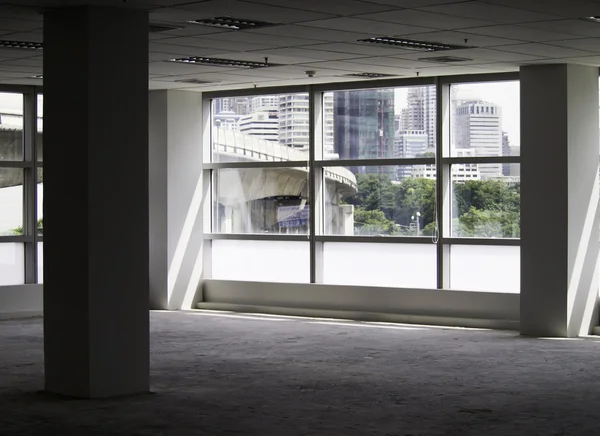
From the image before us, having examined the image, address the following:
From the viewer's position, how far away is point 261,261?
15203 mm

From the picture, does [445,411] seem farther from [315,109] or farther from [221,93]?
[221,93]

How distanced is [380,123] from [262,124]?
204 centimetres

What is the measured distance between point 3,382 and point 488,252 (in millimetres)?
6794

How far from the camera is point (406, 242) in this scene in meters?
13.9

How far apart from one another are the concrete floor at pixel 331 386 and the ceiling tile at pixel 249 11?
3.22 meters

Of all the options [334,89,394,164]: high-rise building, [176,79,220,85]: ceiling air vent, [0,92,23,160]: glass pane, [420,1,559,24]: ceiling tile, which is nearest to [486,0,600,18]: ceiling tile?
[420,1,559,24]: ceiling tile

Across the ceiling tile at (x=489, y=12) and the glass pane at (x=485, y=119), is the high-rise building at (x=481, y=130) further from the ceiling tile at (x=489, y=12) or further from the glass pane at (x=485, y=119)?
the ceiling tile at (x=489, y=12)

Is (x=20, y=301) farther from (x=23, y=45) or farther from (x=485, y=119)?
(x=485, y=119)

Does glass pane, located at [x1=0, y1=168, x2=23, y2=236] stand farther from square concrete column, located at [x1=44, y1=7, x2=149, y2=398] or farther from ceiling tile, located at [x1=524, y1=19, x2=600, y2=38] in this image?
ceiling tile, located at [x1=524, y1=19, x2=600, y2=38]

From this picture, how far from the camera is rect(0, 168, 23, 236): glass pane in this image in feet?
48.3

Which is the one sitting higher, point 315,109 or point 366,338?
point 315,109

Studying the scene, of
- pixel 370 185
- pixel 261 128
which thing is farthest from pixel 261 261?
pixel 370 185

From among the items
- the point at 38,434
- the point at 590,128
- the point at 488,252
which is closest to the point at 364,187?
the point at 488,252

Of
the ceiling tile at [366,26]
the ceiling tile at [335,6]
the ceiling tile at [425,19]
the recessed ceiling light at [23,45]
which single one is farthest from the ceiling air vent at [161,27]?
the ceiling tile at [425,19]
